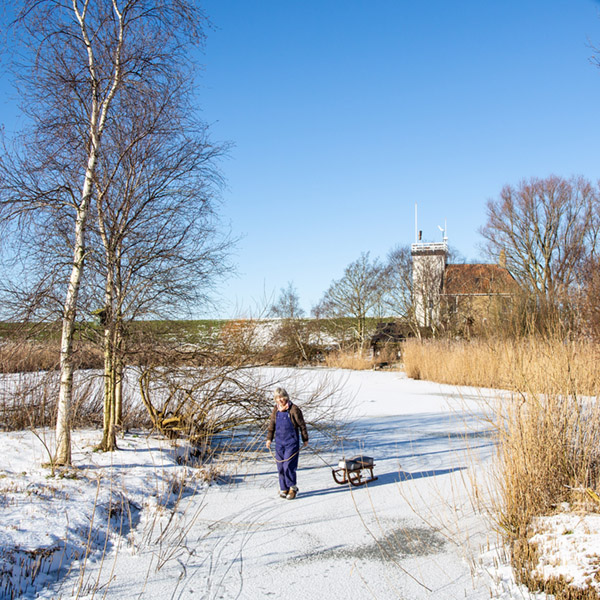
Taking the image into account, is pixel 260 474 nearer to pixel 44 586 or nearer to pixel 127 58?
pixel 44 586

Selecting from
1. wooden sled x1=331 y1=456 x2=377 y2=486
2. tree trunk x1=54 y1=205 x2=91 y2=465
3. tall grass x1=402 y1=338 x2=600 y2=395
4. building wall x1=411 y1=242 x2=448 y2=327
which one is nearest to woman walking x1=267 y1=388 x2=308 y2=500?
wooden sled x1=331 y1=456 x2=377 y2=486

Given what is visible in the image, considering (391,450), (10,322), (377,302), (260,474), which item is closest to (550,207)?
(377,302)

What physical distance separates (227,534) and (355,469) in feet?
7.06

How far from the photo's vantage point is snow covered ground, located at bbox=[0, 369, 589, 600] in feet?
13.7

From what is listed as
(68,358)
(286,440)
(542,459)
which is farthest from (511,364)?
(68,358)

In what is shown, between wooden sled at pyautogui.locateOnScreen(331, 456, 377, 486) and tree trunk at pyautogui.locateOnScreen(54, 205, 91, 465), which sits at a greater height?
tree trunk at pyautogui.locateOnScreen(54, 205, 91, 465)

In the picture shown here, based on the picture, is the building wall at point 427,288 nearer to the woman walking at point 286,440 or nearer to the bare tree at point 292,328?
the bare tree at point 292,328

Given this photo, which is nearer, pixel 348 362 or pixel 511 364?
pixel 511 364

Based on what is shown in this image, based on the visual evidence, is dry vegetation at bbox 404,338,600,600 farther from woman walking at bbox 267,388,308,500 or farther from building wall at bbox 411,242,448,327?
building wall at bbox 411,242,448,327

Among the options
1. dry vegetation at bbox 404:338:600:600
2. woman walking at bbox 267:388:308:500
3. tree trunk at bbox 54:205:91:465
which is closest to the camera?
dry vegetation at bbox 404:338:600:600

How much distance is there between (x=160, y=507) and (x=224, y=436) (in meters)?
4.39

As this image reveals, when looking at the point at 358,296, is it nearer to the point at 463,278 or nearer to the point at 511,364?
the point at 463,278

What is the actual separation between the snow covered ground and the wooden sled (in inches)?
7.9

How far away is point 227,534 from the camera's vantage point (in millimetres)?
5387
